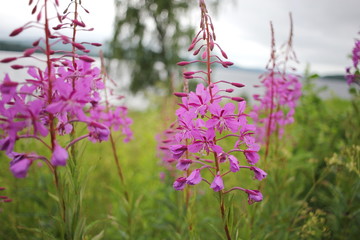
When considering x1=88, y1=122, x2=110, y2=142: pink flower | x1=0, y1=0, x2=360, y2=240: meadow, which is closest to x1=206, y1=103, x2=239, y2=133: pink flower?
x1=0, y1=0, x2=360, y2=240: meadow

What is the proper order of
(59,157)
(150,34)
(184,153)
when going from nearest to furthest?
1. (59,157)
2. (184,153)
3. (150,34)

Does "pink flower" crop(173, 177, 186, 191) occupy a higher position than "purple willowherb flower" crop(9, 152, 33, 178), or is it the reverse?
"purple willowherb flower" crop(9, 152, 33, 178)

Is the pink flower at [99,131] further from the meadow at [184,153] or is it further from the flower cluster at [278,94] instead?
the flower cluster at [278,94]

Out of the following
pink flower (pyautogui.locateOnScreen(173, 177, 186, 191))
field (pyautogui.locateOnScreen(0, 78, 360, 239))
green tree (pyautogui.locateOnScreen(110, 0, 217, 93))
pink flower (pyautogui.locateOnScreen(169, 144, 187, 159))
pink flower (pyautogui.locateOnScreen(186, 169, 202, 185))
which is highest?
green tree (pyautogui.locateOnScreen(110, 0, 217, 93))

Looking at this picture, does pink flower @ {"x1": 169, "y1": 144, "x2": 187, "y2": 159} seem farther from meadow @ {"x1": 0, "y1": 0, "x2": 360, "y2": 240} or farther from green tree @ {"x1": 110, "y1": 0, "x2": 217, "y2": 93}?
green tree @ {"x1": 110, "y1": 0, "x2": 217, "y2": 93}

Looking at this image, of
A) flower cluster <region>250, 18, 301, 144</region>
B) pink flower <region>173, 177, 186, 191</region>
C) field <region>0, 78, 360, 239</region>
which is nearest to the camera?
pink flower <region>173, 177, 186, 191</region>

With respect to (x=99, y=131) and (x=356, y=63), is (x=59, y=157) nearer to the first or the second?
(x=99, y=131)

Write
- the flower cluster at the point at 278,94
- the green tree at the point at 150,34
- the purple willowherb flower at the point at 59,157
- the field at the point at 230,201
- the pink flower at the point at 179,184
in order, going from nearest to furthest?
the purple willowherb flower at the point at 59,157 → the pink flower at the point at 179,184 → the field at the point at 230,201 → the flower cluster at the point at 278,94 → the green tree at the point at 150,34

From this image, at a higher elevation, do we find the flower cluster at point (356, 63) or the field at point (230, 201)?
the flower cluster at point (356, 63)

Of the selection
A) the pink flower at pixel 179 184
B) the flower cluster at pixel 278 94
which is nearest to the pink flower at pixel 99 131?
the pink flower at pixel 179 184

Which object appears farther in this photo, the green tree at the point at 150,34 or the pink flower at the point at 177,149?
the green tree at the point at 150,34

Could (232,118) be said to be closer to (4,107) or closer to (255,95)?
(4,107)

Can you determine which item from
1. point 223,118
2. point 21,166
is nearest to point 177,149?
point 223,118

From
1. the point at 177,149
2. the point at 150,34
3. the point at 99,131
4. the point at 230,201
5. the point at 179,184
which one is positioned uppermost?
the point at 150,34
